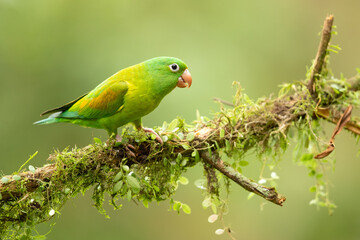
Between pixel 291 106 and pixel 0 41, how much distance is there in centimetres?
497

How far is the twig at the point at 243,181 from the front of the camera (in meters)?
2.54

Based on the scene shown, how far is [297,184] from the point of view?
6477mm

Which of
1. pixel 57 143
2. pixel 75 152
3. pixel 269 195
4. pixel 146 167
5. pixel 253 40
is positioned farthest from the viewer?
pixel 253 40

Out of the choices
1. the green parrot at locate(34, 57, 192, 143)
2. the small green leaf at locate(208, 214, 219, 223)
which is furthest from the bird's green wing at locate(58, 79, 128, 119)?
the small green leaf at locate(208, 214, 219, 223)

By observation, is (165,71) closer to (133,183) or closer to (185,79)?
(185,79)

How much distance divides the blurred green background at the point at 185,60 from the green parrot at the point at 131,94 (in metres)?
2.36

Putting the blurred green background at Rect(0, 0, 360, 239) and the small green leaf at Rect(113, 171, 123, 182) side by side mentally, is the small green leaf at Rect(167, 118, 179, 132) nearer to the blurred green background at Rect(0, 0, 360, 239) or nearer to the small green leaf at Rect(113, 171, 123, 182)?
the small green leaf at Rect(113, 171, 123, 182)

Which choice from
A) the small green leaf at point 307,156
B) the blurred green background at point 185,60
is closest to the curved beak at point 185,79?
the small green leaf at point 307,156

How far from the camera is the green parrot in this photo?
330 cm

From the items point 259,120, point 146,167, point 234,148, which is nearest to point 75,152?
point 146,167

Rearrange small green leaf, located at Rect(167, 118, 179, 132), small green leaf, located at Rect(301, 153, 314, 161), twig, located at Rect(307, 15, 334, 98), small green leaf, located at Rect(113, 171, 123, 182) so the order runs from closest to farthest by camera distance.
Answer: small green leaf, located at Rect(113, 171, 123, 182) → small green leaf, located at Rect(167, 118, 179, 132) → twig, located at Rect(307, 15, 334, 98) → small green leaf, located at Rect(301, 153, 314, 161)

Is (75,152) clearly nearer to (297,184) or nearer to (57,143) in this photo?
(57,143)

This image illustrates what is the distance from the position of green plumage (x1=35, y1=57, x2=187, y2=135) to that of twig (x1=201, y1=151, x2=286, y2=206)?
0.74m

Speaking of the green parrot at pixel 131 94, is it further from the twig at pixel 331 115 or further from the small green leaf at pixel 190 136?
the twig at pixel 331 115
